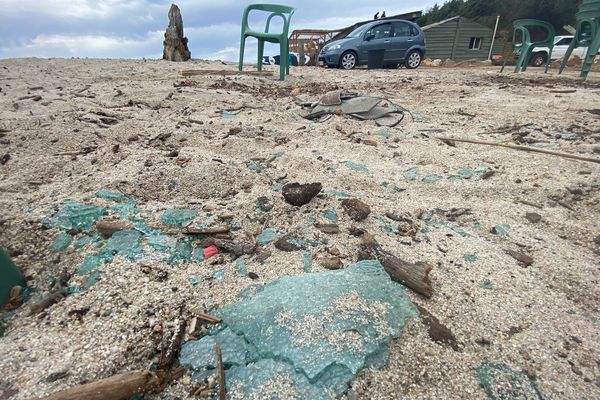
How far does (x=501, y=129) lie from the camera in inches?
125

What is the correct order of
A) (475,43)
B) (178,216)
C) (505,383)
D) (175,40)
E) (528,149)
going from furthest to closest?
(475,43) → (175,40) → (528,149) → (178,216) → (505,383)

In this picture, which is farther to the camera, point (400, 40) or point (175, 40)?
point (400, 40)

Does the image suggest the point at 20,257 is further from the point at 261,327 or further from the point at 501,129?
the point at 501,129

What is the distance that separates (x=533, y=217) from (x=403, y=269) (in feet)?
3.56

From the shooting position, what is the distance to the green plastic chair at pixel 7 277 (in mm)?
1139

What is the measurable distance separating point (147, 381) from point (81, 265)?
0.68 meters

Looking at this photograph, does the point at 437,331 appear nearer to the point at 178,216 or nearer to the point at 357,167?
the point at 178,216

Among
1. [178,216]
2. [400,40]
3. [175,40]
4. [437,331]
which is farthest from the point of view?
[400,40]

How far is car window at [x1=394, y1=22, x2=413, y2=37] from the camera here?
8766 mm

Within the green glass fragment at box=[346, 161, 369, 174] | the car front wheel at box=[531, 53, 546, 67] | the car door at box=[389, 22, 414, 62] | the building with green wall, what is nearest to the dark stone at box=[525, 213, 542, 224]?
the green glass fragment at box=[346, 161, 369, 174]

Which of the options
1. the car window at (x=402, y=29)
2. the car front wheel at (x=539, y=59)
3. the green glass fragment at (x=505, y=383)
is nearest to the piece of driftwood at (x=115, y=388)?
the green glass fragment at (x=505, y=383)

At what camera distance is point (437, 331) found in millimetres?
1102

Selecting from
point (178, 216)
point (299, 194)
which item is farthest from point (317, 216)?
point (178, 216)

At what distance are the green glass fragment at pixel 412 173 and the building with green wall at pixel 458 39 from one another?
1970 cm
